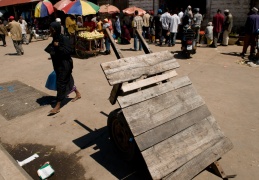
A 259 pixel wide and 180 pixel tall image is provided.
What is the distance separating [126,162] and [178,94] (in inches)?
55.9

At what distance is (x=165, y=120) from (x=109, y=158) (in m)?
1.33

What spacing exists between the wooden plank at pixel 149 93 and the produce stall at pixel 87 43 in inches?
291

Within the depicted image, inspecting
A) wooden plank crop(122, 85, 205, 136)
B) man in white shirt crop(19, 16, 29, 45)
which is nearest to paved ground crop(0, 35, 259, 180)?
wooden plank crop(122, 85, 205, 136)

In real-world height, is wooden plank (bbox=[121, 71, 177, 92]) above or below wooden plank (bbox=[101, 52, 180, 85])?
below

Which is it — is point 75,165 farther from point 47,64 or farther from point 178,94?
point 47,64

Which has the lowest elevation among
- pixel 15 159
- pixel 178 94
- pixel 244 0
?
pixel 15 159

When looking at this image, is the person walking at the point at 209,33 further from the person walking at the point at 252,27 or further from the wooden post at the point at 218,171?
the wooden post at the point at 218,171

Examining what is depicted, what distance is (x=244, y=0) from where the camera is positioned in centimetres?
1270

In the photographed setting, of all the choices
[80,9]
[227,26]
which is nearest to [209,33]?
[227,26]

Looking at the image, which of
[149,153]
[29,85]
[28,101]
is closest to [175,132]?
[149,153]

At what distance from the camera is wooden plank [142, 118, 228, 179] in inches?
120

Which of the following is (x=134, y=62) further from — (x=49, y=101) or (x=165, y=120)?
(x=49, y=101)

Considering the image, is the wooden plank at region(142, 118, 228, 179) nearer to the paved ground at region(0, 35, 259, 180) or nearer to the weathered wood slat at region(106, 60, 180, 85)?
the paved ground at region(0, 35, 259, 180)

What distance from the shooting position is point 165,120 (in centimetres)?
336
